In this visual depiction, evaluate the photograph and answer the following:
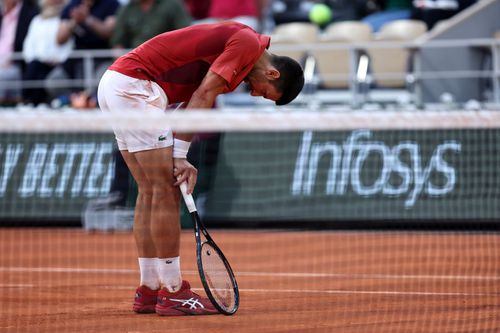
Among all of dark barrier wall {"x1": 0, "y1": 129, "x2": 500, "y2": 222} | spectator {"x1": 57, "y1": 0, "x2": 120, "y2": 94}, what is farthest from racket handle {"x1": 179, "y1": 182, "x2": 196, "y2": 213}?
spectator {"x1": 57, "y1": 0, "x2": 120, "y2": 94}

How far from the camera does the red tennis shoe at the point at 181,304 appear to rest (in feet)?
21.3

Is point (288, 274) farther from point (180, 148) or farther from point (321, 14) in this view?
point (321, 14)

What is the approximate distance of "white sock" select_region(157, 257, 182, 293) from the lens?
6.45 m

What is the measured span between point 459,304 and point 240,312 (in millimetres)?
1405

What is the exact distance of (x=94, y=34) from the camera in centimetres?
1345

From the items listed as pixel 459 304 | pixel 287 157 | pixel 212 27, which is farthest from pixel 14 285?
pixel 287 157

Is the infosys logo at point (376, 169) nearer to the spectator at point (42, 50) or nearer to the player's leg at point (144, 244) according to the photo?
the spectator at point (42, 50)

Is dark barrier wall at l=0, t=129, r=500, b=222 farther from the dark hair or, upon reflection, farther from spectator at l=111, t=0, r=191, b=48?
the dark hair

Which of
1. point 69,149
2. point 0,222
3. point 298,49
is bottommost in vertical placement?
point 0,222

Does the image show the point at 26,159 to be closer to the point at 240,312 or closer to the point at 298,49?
the point at 298,49

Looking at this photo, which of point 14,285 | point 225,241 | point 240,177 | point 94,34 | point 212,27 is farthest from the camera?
point 94,34

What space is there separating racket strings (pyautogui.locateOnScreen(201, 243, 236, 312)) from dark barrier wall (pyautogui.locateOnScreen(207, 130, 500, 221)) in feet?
15.0

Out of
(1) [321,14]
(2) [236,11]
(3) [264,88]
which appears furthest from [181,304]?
(1) [321,14]

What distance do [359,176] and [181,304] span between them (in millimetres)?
4887
